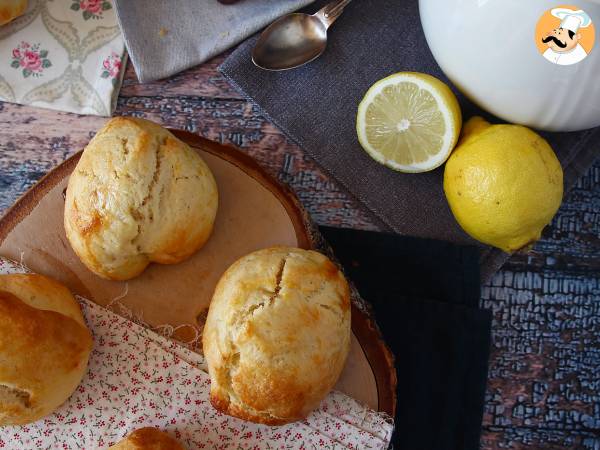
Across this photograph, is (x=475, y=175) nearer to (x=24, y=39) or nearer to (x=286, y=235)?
(x=286, y=235)

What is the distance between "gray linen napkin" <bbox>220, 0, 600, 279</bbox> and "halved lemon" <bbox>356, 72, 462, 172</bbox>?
0.08 metres

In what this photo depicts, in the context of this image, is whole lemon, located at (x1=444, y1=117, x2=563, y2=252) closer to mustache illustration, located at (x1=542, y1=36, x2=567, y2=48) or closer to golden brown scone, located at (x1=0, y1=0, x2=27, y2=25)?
mustache illustration, located at (x1=542, y1=36, x2=567, y2=48)

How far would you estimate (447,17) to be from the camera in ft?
3.92

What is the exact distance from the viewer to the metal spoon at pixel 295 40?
1489mm

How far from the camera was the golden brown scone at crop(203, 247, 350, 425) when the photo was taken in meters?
1.14

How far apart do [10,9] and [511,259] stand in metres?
1.38

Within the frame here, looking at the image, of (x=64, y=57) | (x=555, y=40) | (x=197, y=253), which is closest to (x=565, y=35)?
(x=555, y=40)

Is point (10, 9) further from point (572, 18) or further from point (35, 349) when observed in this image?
point (572, 18)

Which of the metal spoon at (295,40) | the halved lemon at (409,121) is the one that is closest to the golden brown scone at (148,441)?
the halved lemon at (409,121)

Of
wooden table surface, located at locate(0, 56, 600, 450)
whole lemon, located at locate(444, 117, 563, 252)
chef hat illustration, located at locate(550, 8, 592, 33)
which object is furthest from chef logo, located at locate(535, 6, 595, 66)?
wooden table surface, located at locate(0, 56, 600, 450)

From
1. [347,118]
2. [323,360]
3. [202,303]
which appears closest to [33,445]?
[202,303]

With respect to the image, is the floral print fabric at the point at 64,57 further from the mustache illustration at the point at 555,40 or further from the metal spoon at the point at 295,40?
the mustache illustration at the point at 555,40

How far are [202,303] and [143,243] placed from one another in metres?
0.19

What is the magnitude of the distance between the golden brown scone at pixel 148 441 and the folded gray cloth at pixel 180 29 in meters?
0.85
